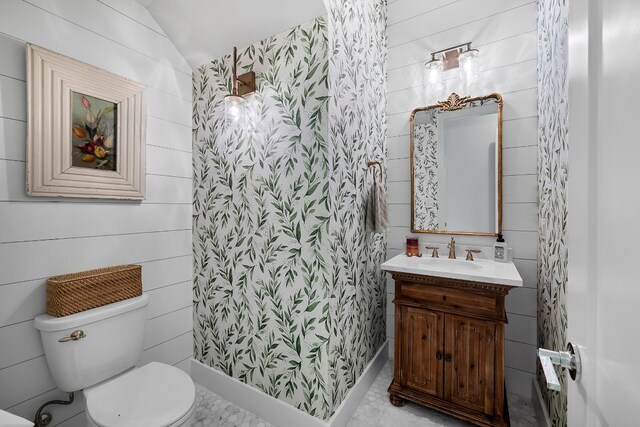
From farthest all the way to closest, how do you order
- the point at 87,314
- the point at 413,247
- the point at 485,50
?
the point at 413,247 < the point at 485,50 < the point at 87,314

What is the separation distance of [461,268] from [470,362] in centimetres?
53

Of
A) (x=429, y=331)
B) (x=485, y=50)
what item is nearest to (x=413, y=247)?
(x=429, y=331)


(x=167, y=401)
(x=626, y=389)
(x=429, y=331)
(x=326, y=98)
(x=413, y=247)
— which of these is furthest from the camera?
(x=413, y=247)

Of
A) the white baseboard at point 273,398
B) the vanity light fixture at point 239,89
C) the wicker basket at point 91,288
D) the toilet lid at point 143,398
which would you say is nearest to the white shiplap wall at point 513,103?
the white baseboard at point 273,398

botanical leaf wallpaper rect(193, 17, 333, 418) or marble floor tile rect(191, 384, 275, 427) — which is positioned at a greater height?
botanical leaf wallpaper rect(193, 17, 333, 418)

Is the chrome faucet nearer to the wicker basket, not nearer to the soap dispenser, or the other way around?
the soap dispenser

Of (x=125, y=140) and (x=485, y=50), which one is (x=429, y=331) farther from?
(x=125, y=140)

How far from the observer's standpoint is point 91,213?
149 cm

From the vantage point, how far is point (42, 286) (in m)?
1.33

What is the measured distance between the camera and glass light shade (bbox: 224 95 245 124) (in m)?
1.58

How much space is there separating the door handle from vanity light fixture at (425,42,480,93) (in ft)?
6.28

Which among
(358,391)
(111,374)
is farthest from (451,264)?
(111,374)

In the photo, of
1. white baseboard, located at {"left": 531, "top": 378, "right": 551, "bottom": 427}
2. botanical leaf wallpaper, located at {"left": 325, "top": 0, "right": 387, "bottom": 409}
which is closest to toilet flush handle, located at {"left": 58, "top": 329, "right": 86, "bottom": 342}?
botanical leaf wallpaper, located at {"left": 325, "top": 0, "right": 387, "bottom": 409}

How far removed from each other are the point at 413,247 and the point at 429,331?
62cm
